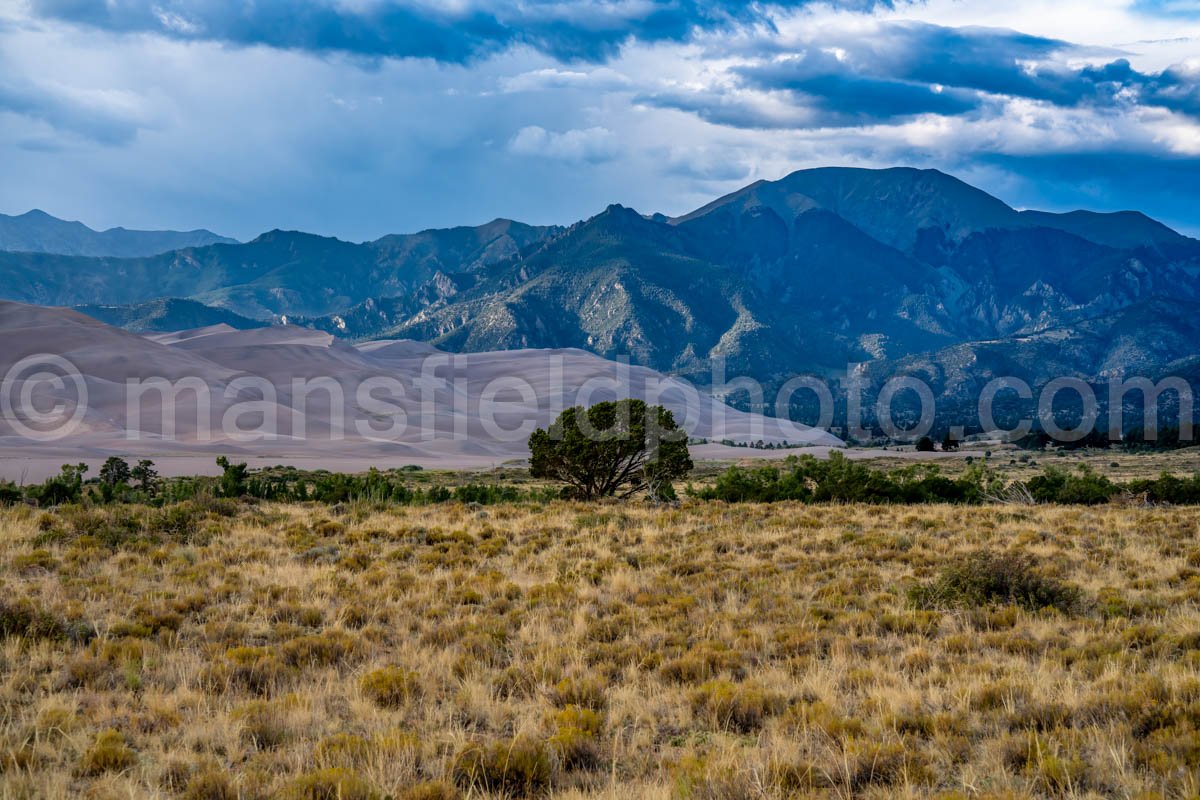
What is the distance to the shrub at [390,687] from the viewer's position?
7.74 m

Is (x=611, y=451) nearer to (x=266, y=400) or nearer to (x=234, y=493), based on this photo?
(x=234, y=493)

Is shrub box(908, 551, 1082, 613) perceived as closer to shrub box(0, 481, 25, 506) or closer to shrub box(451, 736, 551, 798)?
shrub box(451, 736, 551, 798)

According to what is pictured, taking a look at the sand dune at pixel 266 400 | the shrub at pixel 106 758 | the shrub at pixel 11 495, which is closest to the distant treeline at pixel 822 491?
the shrub at pixel 11 495

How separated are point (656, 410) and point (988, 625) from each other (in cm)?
2217

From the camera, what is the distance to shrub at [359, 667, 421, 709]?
774 centimetres

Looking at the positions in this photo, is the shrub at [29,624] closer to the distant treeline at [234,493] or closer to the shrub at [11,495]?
the distant treeline at [234,493]

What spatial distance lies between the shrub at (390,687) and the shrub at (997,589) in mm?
6997

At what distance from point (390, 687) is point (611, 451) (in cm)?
Result: 2227

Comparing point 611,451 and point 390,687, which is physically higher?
point 611,451

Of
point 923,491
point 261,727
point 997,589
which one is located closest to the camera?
point 261,727

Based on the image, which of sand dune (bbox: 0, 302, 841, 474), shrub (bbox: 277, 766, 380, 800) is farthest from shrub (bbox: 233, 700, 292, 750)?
sand dune (bbox: 0, 302, 841, 474)

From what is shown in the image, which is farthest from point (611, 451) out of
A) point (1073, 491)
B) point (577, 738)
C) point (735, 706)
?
point (577, 738)

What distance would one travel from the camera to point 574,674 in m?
8.49

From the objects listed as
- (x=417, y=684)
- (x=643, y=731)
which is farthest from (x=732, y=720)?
(x=417, y=684)
